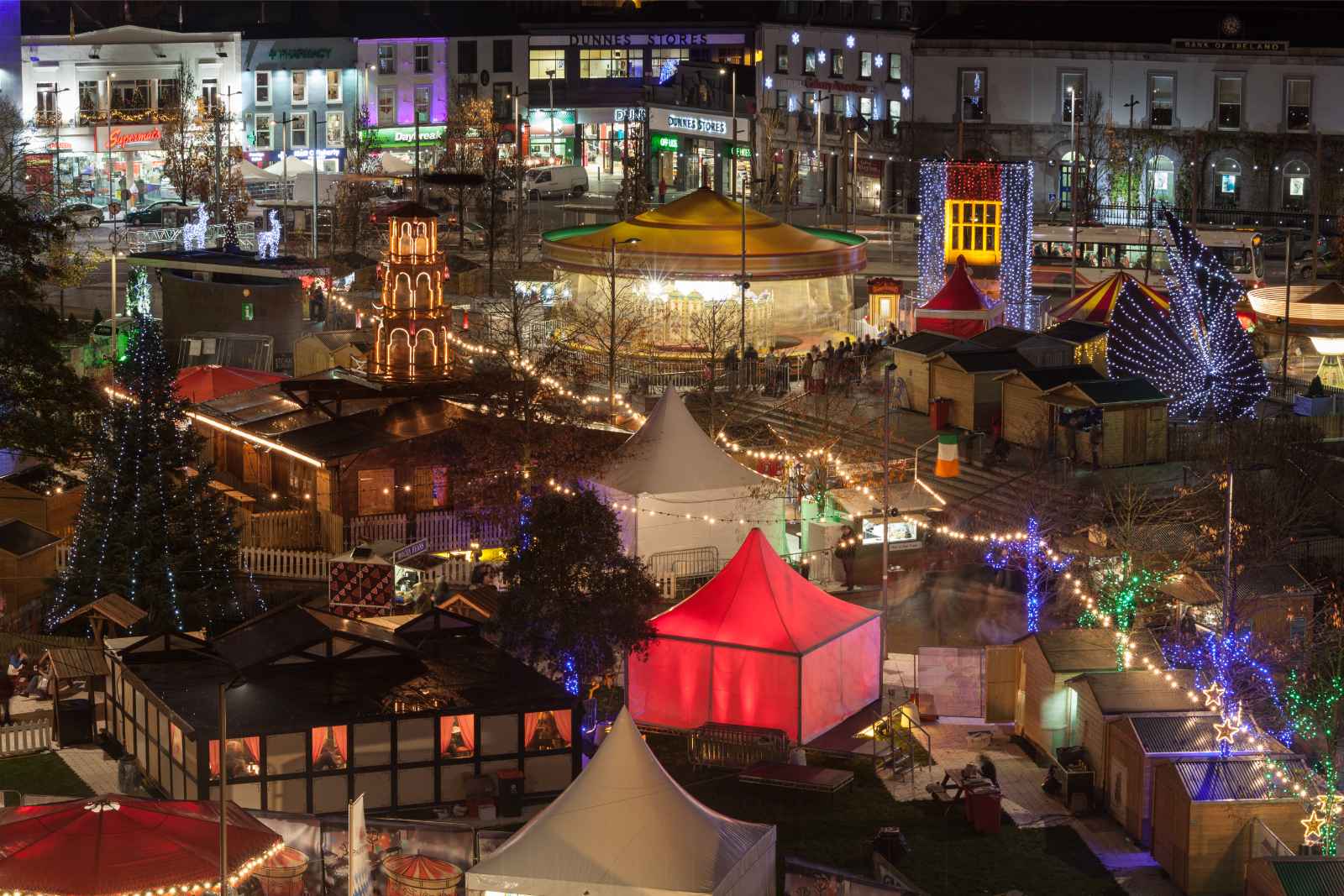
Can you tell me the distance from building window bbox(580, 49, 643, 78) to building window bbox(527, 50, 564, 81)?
980 mm

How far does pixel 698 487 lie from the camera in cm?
3456

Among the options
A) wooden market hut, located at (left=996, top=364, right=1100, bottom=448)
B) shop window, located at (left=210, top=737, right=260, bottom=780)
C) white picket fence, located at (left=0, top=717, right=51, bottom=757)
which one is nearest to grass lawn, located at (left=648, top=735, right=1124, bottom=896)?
shop window, located at (left=210, top=737, right=260, bottom=780)

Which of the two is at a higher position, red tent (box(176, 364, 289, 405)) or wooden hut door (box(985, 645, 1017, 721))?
red tent (box(176, 364, 289, 405))

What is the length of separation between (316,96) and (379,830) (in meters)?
73.6

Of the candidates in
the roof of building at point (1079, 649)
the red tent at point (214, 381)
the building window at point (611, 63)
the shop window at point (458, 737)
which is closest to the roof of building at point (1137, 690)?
the roof of building at point (1079, 649)

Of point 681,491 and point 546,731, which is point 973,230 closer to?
point 681,491

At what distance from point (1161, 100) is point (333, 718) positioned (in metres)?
61.9

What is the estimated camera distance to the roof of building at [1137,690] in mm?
26094

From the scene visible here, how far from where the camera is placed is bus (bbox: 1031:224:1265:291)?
2511 inches

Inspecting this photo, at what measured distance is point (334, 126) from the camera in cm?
9294

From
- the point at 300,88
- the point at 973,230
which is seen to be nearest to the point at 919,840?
the point at 973,230

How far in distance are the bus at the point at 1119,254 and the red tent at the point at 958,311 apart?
1247 centimetres

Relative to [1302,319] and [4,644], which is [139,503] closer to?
[4,644]

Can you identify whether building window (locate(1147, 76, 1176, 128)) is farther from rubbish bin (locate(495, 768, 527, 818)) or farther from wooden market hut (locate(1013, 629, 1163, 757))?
rubbish bin (locate(495, 768, 527, 818))
